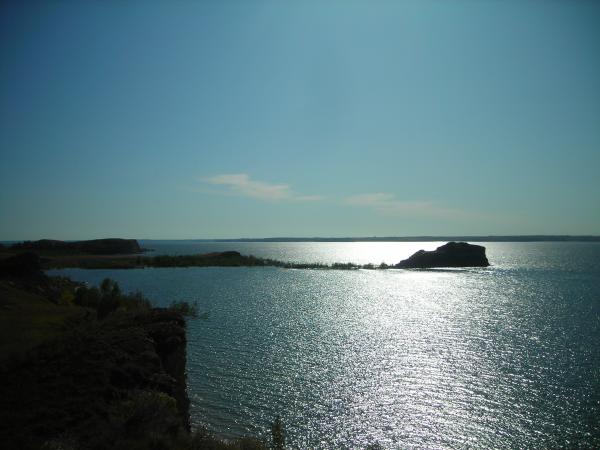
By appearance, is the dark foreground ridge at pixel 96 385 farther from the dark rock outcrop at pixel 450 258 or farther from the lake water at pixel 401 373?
the dark rock outcrop at pixel 450 258

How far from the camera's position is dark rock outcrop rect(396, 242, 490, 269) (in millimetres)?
115125

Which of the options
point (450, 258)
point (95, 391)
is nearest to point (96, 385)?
point (95, 391)

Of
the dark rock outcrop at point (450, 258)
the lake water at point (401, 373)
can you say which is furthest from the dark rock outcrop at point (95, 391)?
the dark rock outcrop at point (450, 258)

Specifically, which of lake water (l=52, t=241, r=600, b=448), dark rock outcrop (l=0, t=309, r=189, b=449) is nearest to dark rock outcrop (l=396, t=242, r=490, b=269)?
lake water (l=52, t=241, r=600, b=448)

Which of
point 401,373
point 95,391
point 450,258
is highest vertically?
point 450,258

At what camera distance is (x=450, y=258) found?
115500 mm

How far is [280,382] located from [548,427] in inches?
513

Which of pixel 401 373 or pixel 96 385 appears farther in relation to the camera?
pixel 401 373

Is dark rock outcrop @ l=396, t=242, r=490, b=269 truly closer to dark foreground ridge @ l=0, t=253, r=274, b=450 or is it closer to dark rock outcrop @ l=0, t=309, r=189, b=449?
dark foreground ridge @ l=0, t=253, r=274, b=450

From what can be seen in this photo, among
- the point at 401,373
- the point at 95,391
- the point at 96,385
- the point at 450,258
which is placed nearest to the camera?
the point at 95,391

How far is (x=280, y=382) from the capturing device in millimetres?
21516

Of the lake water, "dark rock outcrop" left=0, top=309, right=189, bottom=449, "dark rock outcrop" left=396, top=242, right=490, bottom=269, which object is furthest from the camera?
"dark rock outcrop" left=396, top=242, right=490, bottom=269

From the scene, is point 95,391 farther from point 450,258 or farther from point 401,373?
point 450,258

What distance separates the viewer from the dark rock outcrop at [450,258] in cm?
11512
